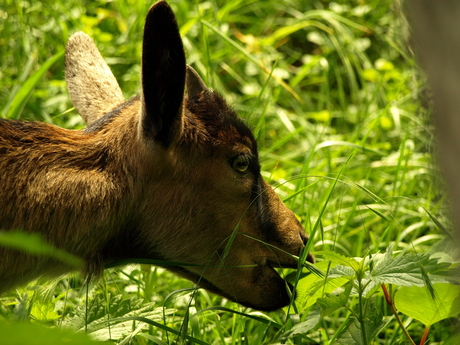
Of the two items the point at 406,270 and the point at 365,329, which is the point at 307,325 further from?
the point at 406,270

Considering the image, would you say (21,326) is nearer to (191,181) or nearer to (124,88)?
(191,181)

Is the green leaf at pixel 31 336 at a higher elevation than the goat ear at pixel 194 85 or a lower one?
lower

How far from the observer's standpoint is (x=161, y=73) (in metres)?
3.06

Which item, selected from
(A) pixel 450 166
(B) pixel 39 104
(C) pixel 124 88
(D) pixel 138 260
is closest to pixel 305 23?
(C) pixel 124 88

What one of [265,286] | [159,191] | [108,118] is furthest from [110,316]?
[108,118]

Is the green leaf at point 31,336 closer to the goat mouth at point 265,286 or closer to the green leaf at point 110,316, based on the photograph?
the green leaf at point 110,316

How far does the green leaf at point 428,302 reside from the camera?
9.91ft

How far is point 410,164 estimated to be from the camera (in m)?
5.32

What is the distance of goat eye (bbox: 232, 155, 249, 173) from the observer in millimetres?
Answer: 3417

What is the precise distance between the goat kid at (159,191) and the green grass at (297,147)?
0.64ft

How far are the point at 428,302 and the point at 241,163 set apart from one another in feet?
3.59

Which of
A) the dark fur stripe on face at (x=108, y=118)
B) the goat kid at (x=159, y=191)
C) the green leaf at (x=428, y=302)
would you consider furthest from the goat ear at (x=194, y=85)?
the green leaf at (x=428, y=302)

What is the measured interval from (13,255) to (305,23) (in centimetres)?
449

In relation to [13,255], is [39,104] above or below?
above
